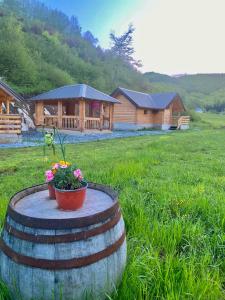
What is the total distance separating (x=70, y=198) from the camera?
1974 mm

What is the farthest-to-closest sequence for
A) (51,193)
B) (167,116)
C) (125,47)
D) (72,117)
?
(125,47), (167,116), (72,117), (51,193)

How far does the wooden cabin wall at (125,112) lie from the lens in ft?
85.2

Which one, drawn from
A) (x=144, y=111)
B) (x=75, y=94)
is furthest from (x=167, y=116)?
(x=75, y=94)

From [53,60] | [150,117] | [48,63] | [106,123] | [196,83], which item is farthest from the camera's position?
[196,83]

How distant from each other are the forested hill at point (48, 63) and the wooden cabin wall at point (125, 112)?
25.7ft

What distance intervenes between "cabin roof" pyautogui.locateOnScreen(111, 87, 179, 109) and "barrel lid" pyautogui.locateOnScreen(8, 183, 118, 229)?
23423mm

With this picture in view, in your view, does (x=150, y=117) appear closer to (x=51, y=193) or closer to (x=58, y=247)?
(x=51, y=193)

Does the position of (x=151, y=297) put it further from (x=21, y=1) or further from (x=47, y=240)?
(x=21, y=1)

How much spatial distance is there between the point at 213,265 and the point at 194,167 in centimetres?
459

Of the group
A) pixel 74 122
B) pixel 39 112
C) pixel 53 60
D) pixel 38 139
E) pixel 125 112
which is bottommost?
pixel 38 139

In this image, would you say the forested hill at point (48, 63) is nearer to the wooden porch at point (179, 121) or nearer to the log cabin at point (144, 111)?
the log cabin at point (144, 111)

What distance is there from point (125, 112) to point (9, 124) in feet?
46.8

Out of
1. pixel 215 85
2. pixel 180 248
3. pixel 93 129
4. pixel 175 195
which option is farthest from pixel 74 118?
pixel 215 85

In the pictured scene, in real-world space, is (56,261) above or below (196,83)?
below
